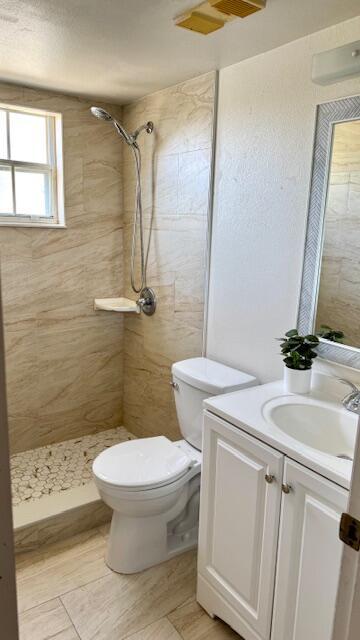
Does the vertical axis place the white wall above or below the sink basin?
above

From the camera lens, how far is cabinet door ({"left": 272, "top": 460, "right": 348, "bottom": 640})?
1.22 meters

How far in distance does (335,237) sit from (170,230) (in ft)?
3.53

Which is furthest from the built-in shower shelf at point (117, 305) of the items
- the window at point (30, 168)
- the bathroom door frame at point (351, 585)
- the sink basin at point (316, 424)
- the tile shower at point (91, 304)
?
the bathroom door frame at point (351, 585)

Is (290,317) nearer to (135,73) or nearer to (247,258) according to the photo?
(247,258)

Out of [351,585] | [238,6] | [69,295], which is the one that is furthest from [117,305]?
[351,585]

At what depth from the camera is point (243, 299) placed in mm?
2084

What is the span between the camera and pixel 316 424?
1627 millimetres

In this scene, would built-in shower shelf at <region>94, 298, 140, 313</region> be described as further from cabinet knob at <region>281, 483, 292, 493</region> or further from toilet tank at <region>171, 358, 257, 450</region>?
cabinet knob at <region>281, 483, 292, 493</region>

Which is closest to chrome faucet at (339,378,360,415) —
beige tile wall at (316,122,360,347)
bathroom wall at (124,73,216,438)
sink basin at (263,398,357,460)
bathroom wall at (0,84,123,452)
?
sink basin at (263,398,357,460)

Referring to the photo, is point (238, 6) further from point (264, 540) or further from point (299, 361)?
point (264, 540)

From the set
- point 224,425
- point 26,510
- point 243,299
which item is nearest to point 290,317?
point 243,299

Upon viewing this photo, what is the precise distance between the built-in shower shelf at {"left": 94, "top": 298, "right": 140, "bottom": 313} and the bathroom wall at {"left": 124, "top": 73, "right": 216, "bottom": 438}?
65mm

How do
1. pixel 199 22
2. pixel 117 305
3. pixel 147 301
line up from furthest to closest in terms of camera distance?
pixel 117 305 < pixel 147 301 < pixel 199 22

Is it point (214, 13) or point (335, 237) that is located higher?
point (214, 13)
